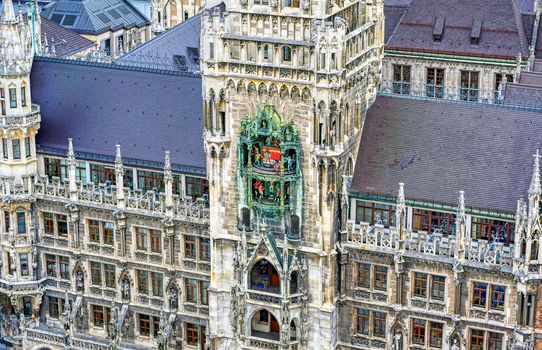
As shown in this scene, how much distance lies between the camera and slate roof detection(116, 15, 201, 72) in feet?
441

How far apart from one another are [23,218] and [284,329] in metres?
26.4

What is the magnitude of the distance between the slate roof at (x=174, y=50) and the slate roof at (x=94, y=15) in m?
27.6

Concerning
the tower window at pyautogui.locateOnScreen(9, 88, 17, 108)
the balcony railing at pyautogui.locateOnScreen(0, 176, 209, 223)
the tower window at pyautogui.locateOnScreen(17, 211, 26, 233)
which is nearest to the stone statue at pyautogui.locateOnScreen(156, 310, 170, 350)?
the balcony railing at pyautogui.locateOnScreen(0, 176, 209, 223)

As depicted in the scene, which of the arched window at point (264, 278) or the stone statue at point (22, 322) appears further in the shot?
the stone statue at point (22, 322)

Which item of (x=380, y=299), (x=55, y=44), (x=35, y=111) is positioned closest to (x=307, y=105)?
(x=380, y=299)

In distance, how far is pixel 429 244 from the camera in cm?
10088

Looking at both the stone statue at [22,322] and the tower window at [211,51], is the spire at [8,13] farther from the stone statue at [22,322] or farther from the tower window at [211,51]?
the stone statue at [22,322]

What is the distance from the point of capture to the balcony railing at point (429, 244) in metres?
99.0

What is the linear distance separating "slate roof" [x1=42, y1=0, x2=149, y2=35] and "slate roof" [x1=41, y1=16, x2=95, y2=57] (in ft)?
37.3

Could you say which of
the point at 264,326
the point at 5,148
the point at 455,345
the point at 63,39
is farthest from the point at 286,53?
the point at 63,39

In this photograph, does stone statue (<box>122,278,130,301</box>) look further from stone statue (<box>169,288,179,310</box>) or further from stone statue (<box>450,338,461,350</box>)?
stone statue (<box>450,338,461,350</box>)

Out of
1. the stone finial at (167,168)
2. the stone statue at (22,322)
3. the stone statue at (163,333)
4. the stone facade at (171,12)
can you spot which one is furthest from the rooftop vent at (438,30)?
the stone statue at (22,322)

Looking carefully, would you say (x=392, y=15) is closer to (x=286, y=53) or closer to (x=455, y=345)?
(x=286, y=53)

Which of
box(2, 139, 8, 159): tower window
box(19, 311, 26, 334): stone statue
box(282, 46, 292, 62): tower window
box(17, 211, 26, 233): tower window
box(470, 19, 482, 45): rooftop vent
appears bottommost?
box(19, 311, 26, 334): stone statue
